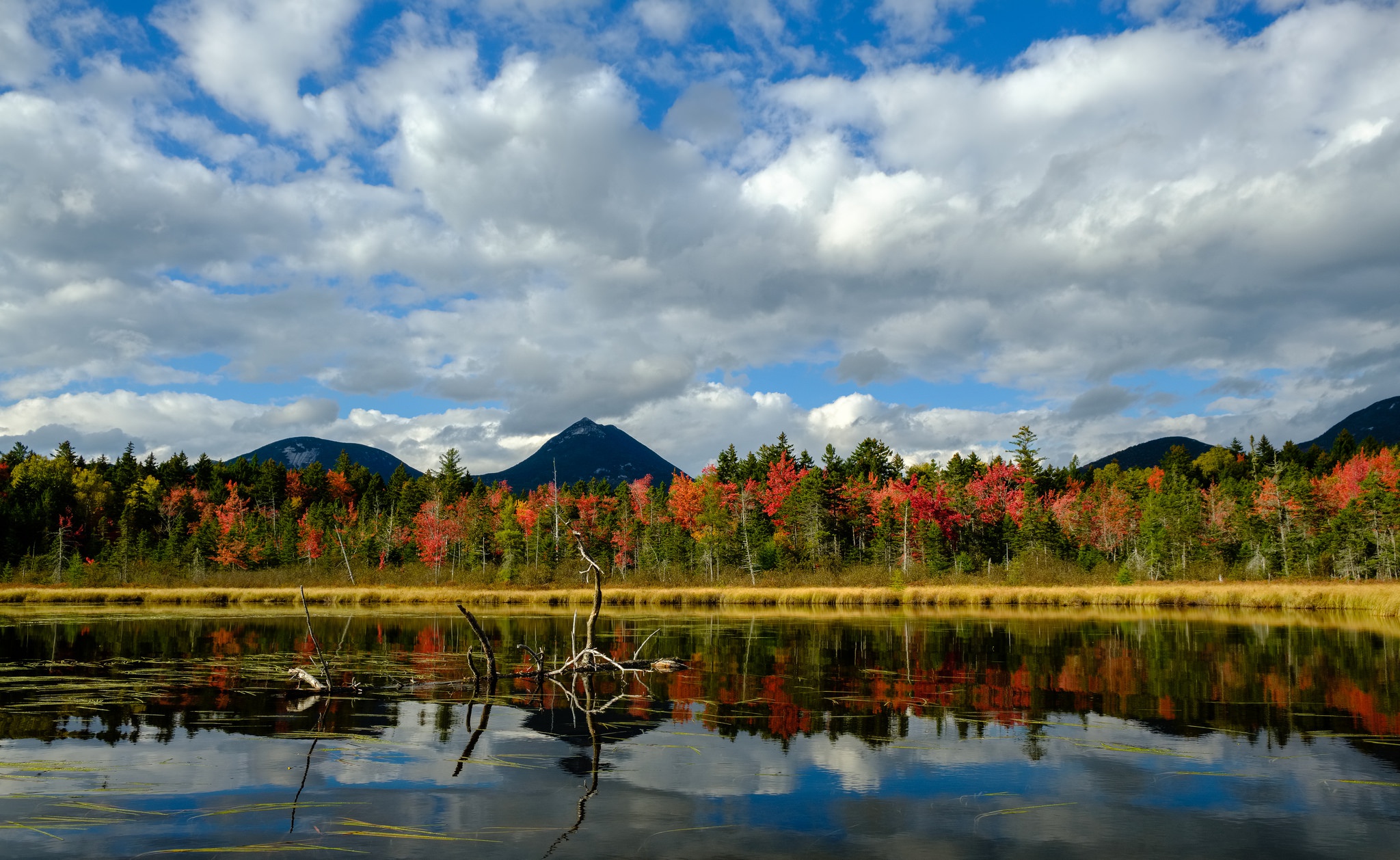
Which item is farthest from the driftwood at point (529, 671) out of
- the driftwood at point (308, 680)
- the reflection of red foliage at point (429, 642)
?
the reflection of red foliage at point (429, 642)

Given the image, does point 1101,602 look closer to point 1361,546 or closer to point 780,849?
point 1361,546

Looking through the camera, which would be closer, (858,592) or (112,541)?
(858,592)

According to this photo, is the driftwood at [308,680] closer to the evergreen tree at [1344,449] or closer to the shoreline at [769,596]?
the shoreline at [769,596]

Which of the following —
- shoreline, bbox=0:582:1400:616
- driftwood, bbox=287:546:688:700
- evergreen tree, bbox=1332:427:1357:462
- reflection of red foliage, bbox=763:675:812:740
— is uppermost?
evergreen tree, bbox=1332:427:1357:462

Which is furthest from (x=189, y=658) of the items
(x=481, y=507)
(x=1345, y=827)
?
(x=481, y=507)

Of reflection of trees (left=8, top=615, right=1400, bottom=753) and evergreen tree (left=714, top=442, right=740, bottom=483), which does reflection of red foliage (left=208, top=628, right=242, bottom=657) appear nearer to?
reflection of trees (left=8, top=615, right=1400, bottom=753)

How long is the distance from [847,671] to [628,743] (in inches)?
408

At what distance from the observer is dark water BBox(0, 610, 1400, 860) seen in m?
9.23

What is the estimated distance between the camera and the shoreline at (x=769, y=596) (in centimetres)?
5181

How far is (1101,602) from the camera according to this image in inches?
2154

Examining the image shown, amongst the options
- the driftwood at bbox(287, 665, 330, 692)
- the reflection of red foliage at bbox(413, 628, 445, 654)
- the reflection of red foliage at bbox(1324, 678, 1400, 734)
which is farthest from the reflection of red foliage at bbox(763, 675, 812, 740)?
the reflection of red foliage at bbox(413, 628, 445, 654)

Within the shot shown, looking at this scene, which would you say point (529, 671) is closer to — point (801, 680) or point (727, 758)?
point (801, 680)

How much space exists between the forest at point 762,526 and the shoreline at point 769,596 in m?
5.80

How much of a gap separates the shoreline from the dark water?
28.9m
